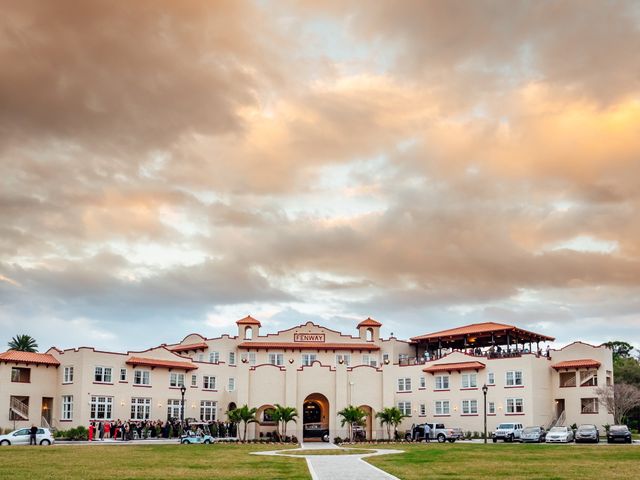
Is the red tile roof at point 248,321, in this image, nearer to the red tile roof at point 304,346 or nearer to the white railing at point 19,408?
the red tile roof at point 304,346

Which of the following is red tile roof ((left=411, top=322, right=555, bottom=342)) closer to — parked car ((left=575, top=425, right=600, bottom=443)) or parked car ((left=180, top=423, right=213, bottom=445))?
parked car ((left=575, top=425, right=600, bottom=443))

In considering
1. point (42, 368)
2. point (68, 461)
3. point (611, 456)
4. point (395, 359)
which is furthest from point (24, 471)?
point (395, 359)

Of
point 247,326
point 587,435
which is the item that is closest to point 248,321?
point 247,326

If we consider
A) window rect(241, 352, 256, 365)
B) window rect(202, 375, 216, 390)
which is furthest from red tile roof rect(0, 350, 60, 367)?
window rect(241, 352, 256, 365)

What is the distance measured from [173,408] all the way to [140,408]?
409cm

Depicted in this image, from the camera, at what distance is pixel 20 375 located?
220 feet

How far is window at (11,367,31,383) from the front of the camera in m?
66.2

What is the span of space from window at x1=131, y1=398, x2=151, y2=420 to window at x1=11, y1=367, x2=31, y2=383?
9724mm

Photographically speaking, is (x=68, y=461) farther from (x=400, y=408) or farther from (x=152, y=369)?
(x=400, y=408)

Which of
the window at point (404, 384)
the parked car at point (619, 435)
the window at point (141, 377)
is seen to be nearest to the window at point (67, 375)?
the window at point (141, 377)

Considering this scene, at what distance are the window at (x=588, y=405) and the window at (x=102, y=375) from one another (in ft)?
147

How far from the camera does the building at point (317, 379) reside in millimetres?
68375

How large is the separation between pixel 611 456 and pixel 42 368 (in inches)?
1995

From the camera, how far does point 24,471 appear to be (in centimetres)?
2677
